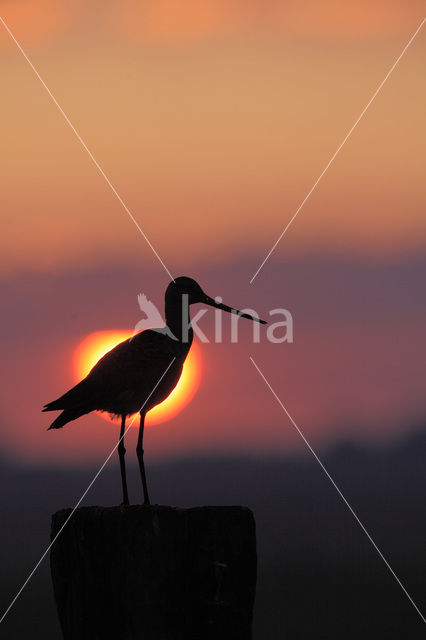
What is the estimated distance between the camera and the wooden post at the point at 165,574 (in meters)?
5.00

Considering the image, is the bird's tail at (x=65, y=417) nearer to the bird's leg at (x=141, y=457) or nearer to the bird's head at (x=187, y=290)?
the bird's leg at (x=141, y=457)

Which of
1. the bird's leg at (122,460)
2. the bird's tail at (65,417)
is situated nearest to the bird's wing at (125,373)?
the bird's tail at (65,417)

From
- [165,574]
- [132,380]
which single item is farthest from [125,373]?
[165,574]

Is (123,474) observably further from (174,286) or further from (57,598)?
(57,598)

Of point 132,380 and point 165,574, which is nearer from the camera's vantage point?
point 165,574

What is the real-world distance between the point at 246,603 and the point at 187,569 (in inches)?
16.2

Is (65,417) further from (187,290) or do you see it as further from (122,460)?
(187,290)

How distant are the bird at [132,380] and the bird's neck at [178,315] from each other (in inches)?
2.1

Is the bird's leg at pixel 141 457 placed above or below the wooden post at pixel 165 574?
above

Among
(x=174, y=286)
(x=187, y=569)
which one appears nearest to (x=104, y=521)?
(x=187, y=569)

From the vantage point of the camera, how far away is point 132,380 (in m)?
9.34

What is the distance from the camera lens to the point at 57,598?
5.31 metres

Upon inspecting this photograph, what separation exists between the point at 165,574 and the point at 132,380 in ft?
14.6

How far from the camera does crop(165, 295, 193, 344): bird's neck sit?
980cm
